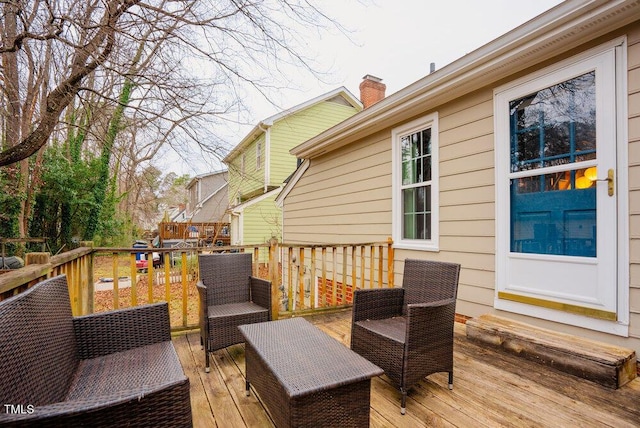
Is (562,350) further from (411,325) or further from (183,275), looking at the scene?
(183,275)

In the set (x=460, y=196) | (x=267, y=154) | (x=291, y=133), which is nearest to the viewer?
(x=460, y=196)

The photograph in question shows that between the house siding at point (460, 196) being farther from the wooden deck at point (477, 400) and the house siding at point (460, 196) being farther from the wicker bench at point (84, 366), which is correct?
the wicker bench at point (84, 366)

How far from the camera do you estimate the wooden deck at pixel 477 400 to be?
6.12 ft

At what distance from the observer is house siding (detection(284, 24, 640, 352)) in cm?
234

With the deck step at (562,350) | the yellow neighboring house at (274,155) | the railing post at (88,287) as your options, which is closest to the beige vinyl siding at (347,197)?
the deck step at (562,350)

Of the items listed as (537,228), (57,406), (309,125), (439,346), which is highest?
(309,125)

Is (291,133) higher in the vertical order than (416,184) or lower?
higher

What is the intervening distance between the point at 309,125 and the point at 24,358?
36.7ft

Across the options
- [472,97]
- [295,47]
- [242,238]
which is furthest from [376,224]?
[242,238]

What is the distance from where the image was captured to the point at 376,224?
4.89m

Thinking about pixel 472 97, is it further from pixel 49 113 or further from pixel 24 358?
pixel 49 113

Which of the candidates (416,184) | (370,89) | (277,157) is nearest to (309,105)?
(277,157)

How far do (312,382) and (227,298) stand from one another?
1.86 metres

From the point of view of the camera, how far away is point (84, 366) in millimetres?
1712
